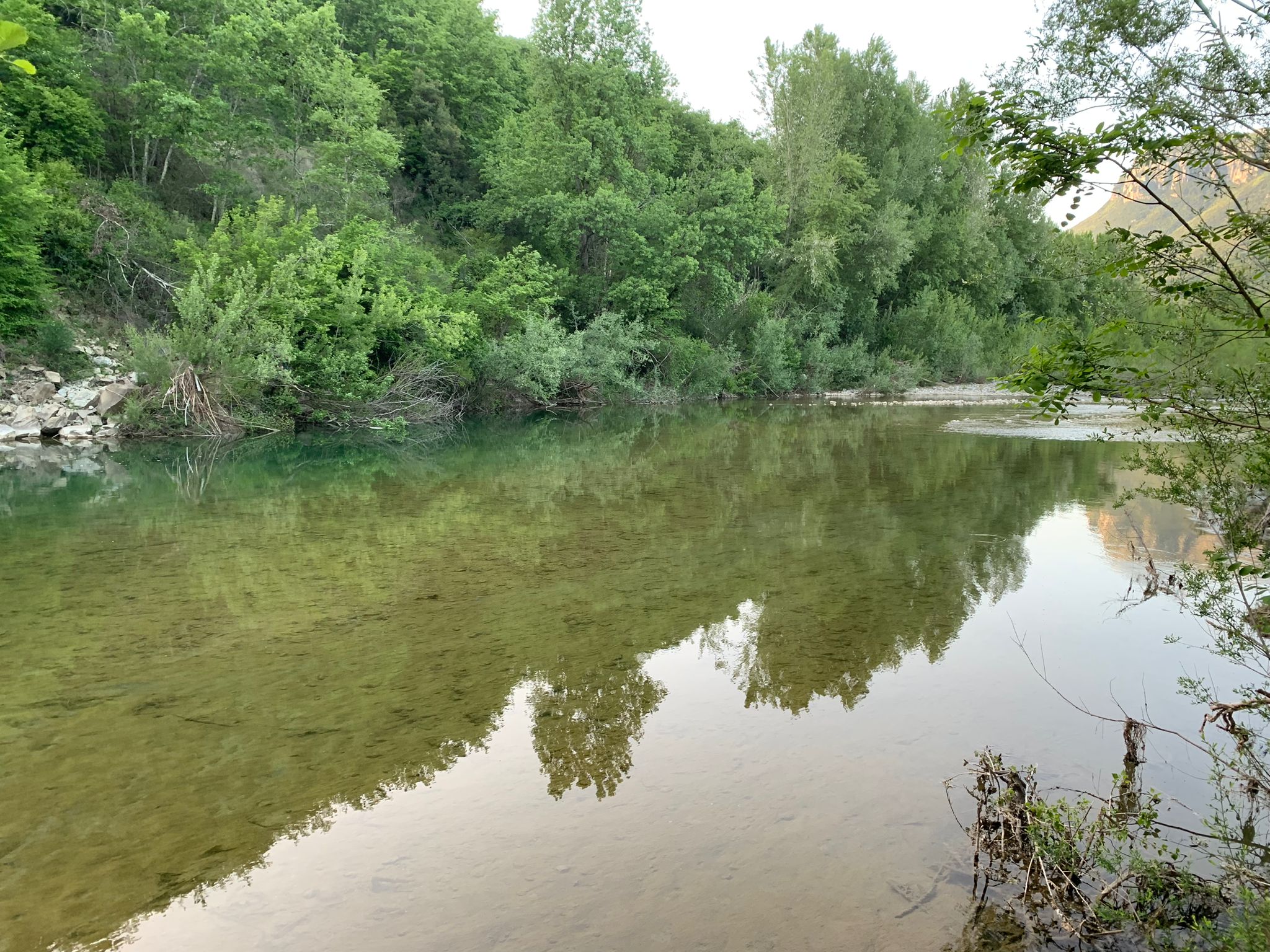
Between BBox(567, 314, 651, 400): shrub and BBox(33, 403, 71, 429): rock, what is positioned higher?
BBox(567, 314, 651, 400): shrub

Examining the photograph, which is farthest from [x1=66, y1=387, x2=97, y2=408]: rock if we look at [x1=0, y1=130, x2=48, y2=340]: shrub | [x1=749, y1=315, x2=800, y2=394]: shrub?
[x1=749, y1=315, x2=800, y2=394]: shrub

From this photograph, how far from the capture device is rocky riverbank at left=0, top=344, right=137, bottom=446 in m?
18.5

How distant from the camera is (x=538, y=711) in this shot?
16.4 ft

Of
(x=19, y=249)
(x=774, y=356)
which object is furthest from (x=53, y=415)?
(x=774, y=356)

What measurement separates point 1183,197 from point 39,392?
2315 centimetres

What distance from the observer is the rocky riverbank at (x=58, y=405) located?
1855 cm

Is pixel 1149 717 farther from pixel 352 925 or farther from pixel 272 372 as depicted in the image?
pixel 272 372

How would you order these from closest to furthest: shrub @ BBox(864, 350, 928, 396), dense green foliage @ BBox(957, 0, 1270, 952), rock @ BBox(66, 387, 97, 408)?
dense green foliage @ BBox(957, 0, 1270, 952)
rock @ BBox(66, 387, 97, 408)
shrub @ BBox(864, 350, 928, 396)

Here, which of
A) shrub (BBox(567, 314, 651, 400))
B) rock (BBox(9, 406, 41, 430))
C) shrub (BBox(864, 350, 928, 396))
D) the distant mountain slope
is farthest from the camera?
shrub (BBox(864, 350, 928, 396))

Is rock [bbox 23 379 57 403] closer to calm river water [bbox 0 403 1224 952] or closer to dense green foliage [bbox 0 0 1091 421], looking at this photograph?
dense green foliage [bbox 0 0 1091 421]

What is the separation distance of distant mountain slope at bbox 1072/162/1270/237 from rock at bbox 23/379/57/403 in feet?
73.6

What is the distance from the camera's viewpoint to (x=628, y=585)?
7.66 metres

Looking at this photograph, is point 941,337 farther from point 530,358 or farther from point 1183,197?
point 1183,197

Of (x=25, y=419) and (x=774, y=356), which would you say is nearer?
(x=25, y=419)
